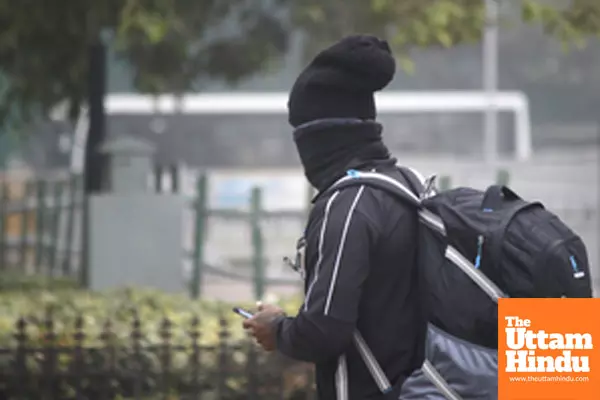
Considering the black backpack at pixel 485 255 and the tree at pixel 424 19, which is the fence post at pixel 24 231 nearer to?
the tree at pixel 424 19

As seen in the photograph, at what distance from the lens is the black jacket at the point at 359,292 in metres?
2.30

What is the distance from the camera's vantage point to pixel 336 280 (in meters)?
2.29

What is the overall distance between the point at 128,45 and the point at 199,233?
2509mm

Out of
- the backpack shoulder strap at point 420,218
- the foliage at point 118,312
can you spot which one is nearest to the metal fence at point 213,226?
the foliage at point 118,312

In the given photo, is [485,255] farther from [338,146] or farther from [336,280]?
[338,146]

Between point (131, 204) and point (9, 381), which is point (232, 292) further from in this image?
point (9, 381)

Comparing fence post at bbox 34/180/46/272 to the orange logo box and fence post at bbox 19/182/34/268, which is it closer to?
fence post at bbox 19/182/34/268

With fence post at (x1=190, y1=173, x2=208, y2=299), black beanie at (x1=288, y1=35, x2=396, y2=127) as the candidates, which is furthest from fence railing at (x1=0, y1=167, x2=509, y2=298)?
black beanie at (x1=288, y1=35, x2=396, y2=127)

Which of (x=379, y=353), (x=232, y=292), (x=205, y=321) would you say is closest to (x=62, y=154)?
(x=232, y=292)

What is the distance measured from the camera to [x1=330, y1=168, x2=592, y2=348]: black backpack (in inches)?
82.7

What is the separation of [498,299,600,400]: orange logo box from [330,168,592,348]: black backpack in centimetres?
5

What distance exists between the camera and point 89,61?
30.5ft

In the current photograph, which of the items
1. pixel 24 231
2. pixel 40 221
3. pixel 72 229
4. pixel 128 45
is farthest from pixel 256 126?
pixel 128 45

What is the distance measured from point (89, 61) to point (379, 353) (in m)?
7.37
